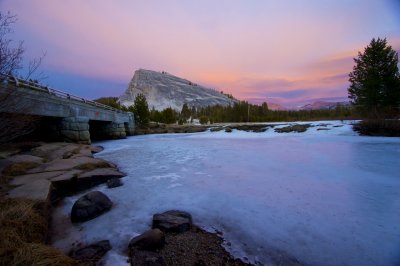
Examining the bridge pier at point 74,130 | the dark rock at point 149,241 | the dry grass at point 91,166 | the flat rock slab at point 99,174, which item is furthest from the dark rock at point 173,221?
the bridge pier at point 74,130

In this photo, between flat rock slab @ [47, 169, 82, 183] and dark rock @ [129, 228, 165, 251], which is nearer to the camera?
dark rock @ [129, 228, 165, 251]

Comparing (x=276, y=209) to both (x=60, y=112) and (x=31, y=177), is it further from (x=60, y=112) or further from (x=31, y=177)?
(x=60, y=112)

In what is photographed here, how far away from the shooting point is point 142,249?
3256mm

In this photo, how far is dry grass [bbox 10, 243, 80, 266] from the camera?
240 centimetres

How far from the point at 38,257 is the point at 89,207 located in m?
2.07

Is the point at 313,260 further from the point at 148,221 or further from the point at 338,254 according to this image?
the point at 148,221

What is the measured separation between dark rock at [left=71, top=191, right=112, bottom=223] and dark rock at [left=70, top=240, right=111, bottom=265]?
1.07 m

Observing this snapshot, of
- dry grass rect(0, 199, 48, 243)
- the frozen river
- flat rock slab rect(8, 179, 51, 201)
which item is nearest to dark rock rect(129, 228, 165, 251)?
the frozen river

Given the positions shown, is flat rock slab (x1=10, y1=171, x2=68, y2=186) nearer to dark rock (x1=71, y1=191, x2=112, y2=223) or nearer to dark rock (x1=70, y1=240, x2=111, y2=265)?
dark rock (x1=71, y1=191, x2=112, y2=223)

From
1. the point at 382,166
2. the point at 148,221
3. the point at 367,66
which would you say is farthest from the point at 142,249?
the point at 367,66

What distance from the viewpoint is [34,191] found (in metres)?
4.83

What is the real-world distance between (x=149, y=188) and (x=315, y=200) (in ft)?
13.9

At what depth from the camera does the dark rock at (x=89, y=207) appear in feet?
14.1

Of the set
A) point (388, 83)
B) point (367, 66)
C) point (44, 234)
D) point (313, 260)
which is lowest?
point (313, 260)
